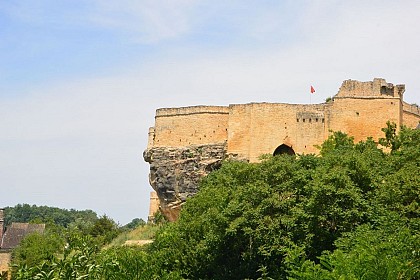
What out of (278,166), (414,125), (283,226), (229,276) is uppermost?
(414,125)

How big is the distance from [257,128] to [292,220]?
63.6 feet

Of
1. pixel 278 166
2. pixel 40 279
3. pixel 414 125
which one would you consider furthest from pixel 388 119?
pixel 40 279

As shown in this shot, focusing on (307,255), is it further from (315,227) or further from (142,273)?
(142,273)

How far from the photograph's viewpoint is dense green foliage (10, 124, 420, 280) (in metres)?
27.9

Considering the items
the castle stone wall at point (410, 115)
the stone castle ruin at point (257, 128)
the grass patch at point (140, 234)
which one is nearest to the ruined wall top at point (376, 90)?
the stone castle ruin at point (257, 128)

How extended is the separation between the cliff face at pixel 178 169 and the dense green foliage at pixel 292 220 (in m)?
12.5

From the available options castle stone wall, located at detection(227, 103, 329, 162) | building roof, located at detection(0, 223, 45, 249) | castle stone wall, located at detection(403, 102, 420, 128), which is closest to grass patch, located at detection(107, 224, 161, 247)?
castle stone wall, located at detection(227, 103, 329, 162)

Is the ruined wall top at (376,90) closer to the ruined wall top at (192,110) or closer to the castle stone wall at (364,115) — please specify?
the castle stone wall at (364,115)

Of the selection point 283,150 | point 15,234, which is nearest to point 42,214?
point 15,234

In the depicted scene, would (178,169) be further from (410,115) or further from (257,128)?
(410,115)

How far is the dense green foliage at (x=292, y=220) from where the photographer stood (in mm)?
27922

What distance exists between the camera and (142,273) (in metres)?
27.3

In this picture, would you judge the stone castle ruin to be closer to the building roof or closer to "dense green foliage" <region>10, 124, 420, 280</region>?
"dense green foliage" <region>10, 124, 420, 280</region>

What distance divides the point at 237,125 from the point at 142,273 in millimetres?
24183
